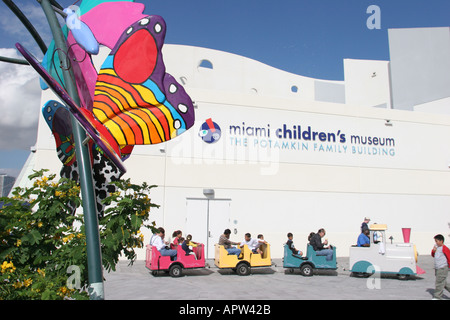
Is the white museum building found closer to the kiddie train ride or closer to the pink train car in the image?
the pink train car

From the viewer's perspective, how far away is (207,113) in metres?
17.7

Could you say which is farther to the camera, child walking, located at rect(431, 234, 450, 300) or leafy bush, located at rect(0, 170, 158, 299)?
child walking, located at rect(431, 234, 450, 300)

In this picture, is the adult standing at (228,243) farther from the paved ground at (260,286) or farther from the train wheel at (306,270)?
the train wheel at (306,270)

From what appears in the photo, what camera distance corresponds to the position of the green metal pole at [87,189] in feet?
13.0

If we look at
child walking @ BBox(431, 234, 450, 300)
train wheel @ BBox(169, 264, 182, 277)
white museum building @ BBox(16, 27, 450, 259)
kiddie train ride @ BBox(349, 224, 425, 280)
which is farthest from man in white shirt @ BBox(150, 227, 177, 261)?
child walking @ BBox(431, 234, 450, 300)

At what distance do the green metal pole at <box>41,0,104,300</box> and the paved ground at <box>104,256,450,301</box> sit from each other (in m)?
5.42

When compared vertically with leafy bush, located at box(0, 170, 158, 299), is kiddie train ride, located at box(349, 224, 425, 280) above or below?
below

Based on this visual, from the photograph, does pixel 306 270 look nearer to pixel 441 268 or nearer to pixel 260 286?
pixel 260 286

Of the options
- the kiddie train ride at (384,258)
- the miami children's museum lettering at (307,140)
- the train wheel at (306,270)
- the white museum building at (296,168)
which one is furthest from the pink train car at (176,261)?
the miami children's museum lettering at (307,140)

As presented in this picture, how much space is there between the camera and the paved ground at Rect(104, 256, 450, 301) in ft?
Answer: 30.9

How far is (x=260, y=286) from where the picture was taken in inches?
431

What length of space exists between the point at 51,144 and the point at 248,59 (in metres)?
18.6

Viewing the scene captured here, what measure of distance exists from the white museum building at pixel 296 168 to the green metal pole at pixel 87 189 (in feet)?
39.5

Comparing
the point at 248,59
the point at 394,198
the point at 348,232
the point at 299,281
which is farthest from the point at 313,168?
the point at 248,59
